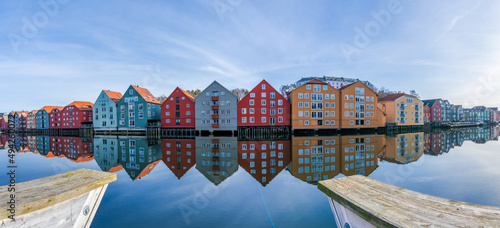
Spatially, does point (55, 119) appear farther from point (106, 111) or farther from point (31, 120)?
point (106, 111)

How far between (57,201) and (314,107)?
45501 millimetres

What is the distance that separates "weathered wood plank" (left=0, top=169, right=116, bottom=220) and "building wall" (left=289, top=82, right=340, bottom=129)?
41.1 meters

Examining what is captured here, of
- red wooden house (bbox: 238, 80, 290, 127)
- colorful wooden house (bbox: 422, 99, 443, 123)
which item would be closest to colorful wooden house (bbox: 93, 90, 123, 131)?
red wooden house (bbox: 238, 80, 290, 127)

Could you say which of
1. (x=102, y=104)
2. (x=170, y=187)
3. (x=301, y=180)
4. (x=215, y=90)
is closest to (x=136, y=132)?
(x=102, y=104)

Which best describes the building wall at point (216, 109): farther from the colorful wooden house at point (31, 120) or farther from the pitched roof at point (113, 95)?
the colorful wooden house at point (31, 120)

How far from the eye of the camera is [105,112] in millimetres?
55469

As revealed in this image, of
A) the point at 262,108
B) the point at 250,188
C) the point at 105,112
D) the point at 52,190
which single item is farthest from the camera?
the point at 105,112

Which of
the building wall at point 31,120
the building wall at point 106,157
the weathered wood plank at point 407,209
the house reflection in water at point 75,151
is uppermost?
the building wall at point 31,120

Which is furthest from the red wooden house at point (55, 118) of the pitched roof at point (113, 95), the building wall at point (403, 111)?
the building wall at point (403, 111)

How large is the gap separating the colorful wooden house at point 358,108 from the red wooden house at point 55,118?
8931 cm

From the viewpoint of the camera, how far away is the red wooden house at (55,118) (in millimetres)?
67125

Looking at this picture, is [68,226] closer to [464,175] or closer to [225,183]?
[225,183]

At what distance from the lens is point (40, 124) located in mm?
72375

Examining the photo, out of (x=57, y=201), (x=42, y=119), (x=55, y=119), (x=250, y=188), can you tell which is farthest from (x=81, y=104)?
(x=57, y=201)
